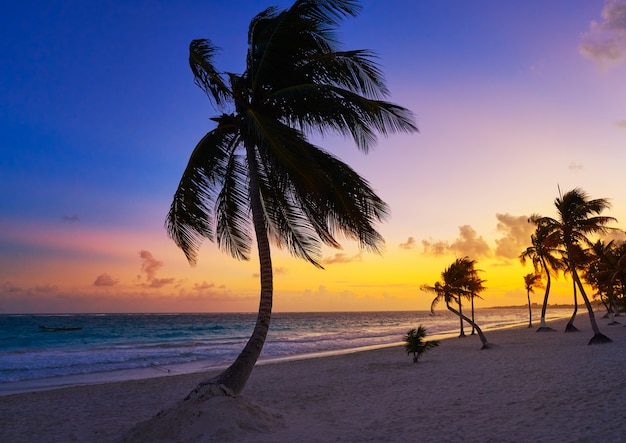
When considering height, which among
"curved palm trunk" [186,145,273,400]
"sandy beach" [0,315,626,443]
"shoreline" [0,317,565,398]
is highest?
"curved palm trunk" [186,145,273,400]

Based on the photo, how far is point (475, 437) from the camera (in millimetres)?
6590

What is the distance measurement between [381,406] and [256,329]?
146 inches

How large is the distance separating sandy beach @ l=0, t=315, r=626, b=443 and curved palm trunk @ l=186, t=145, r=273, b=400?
367 mm

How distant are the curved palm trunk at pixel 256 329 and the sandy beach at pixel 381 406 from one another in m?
0.37

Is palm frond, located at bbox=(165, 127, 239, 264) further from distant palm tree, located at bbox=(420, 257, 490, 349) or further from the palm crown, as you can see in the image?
distant palm tree, located at bbox=(420, 257, 490, 349)

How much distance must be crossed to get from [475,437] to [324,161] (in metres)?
5.34

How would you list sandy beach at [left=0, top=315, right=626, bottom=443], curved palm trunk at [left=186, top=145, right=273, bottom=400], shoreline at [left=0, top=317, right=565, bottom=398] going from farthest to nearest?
shoreline at [left=0, top=317, right=565, bottom=398], curved palm trunk at [left=186, top=145, right=273, bottom=400], sandy beach at [left=0, top=315, right=626, bottom=443]

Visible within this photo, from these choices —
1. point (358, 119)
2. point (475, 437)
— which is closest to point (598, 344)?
point (475, 437)

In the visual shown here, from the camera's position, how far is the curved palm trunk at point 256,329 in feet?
24.9

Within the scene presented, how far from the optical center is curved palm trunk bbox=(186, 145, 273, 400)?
7.58 metres

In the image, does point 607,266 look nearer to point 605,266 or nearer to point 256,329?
point 605,266

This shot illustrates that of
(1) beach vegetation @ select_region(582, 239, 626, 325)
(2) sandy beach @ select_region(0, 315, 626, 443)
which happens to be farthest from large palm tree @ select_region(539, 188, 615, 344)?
(1) beach vegetation @ select_region(582, 239, 626, 325)

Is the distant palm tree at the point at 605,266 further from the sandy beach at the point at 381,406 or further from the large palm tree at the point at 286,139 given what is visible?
the large palm tree at the point at 286,139

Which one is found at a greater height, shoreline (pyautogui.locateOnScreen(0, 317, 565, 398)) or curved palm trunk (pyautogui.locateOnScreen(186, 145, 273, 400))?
curved palm trunk (pyautogui.locateOnScreen(186, 145, 273, 400))
